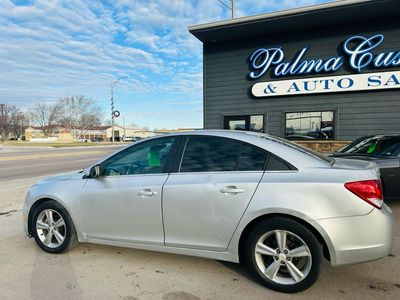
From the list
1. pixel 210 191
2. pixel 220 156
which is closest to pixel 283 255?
pixel 210 191

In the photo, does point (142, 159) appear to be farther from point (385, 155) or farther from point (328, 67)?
point (328, 67)

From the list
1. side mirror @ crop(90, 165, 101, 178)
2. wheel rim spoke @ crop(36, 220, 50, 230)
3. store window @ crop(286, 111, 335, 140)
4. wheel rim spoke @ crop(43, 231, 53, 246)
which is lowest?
wheel rim spoke @ crop(43, 231, 53, 246)

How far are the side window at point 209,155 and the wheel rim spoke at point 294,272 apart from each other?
1059 mm

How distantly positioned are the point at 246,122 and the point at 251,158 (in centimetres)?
900

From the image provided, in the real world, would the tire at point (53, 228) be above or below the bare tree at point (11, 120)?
below

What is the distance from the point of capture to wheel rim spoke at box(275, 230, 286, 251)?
2.94 meters

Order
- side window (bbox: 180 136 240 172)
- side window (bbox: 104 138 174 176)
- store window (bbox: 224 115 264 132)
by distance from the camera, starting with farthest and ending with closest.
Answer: store window (bbox: 224 115 264 132), side window (bbox: 104 138 174 176), side window (bbox: 180 136 240 172)

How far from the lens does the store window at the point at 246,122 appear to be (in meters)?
11.8

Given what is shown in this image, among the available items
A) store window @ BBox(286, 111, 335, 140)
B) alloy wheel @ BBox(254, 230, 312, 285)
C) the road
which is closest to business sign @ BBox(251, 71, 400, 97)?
store window @ BBox(286, 111, 335, 140)

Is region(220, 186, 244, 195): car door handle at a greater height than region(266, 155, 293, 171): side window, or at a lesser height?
lesser

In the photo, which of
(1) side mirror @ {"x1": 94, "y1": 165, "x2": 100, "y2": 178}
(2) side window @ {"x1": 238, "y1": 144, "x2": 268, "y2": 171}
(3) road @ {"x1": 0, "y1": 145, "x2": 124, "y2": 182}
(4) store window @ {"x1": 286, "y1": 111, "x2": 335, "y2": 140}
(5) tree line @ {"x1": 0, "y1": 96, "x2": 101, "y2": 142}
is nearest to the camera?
(2) side window @ {"x1": 238, "y1": 144, "x2": 268, "y2": 171}

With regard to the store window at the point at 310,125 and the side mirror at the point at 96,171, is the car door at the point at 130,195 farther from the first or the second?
the store window at the point at 310,125

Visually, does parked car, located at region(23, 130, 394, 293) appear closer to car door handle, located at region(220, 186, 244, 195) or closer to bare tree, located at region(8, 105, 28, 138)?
car door handle, located at region(220, 186, 244, 195)

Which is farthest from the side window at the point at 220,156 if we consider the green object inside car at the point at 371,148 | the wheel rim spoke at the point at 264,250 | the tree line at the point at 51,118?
the tree line at the point at 51,118
